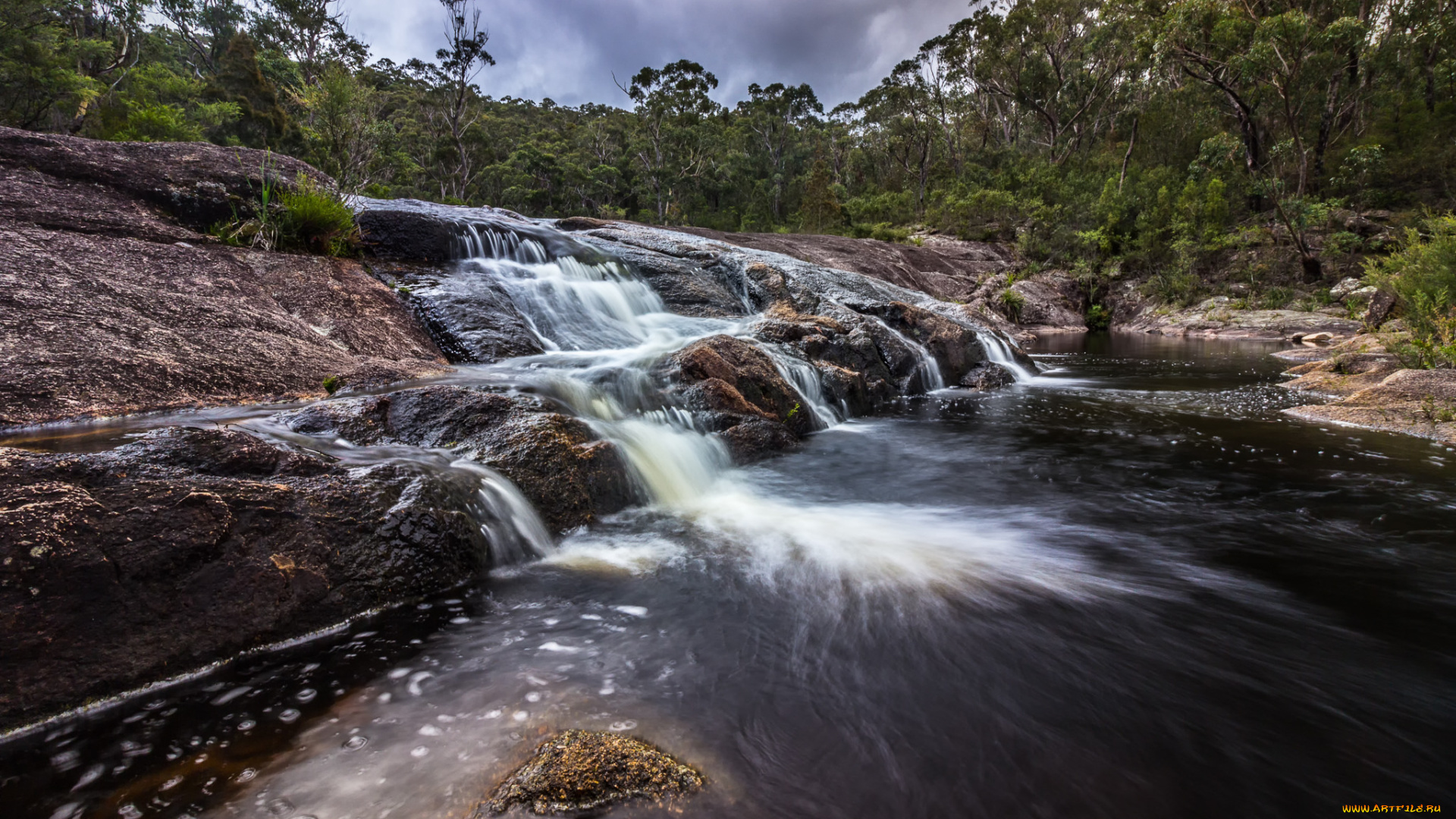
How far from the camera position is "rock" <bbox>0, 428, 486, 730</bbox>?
180cm

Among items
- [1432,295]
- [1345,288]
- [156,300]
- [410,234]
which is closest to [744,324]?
[410,234]

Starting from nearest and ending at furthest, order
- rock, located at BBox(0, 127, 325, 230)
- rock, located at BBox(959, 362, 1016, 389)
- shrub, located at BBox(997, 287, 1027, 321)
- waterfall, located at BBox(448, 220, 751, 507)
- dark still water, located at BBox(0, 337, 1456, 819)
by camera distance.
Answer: dark still water, located at BBox(0, 337, 1456, 819) → waterfall, located at BBox(448, 220, 751, 507) → rock, located at BBox(0, 127, 325, 230) → rock, located at BBox(959, 362, 1016, 389) → shrub, located at BBox(997, 287, 1027, 321)

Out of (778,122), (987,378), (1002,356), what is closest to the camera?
(987,378)

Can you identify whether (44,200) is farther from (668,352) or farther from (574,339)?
(668,352)

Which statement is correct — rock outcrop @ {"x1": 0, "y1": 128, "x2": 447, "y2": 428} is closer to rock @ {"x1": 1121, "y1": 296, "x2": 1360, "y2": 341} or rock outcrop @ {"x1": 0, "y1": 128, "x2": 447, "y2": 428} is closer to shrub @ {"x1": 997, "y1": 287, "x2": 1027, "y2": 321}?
shrub @ {"x1": 997, "y1": 287, "x2": 1027, "y2": 321}

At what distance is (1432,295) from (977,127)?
1728 inches

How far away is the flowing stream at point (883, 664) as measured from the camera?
5.42 feet

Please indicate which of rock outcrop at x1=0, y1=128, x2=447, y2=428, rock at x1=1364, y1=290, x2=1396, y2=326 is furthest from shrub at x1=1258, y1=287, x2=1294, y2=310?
rock outcrop at x1=0, y1=128, x2=447, y2=428

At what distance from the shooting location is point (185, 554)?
2115 millimetres

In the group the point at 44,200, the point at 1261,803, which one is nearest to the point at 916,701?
the point at 1261,803

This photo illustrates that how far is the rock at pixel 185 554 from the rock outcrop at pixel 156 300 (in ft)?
5.19

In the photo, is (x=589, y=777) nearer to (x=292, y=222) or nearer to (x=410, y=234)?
(x=292, y=222)

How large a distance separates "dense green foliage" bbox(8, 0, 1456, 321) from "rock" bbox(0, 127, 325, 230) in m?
1.47

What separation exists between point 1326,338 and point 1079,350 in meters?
5.12
